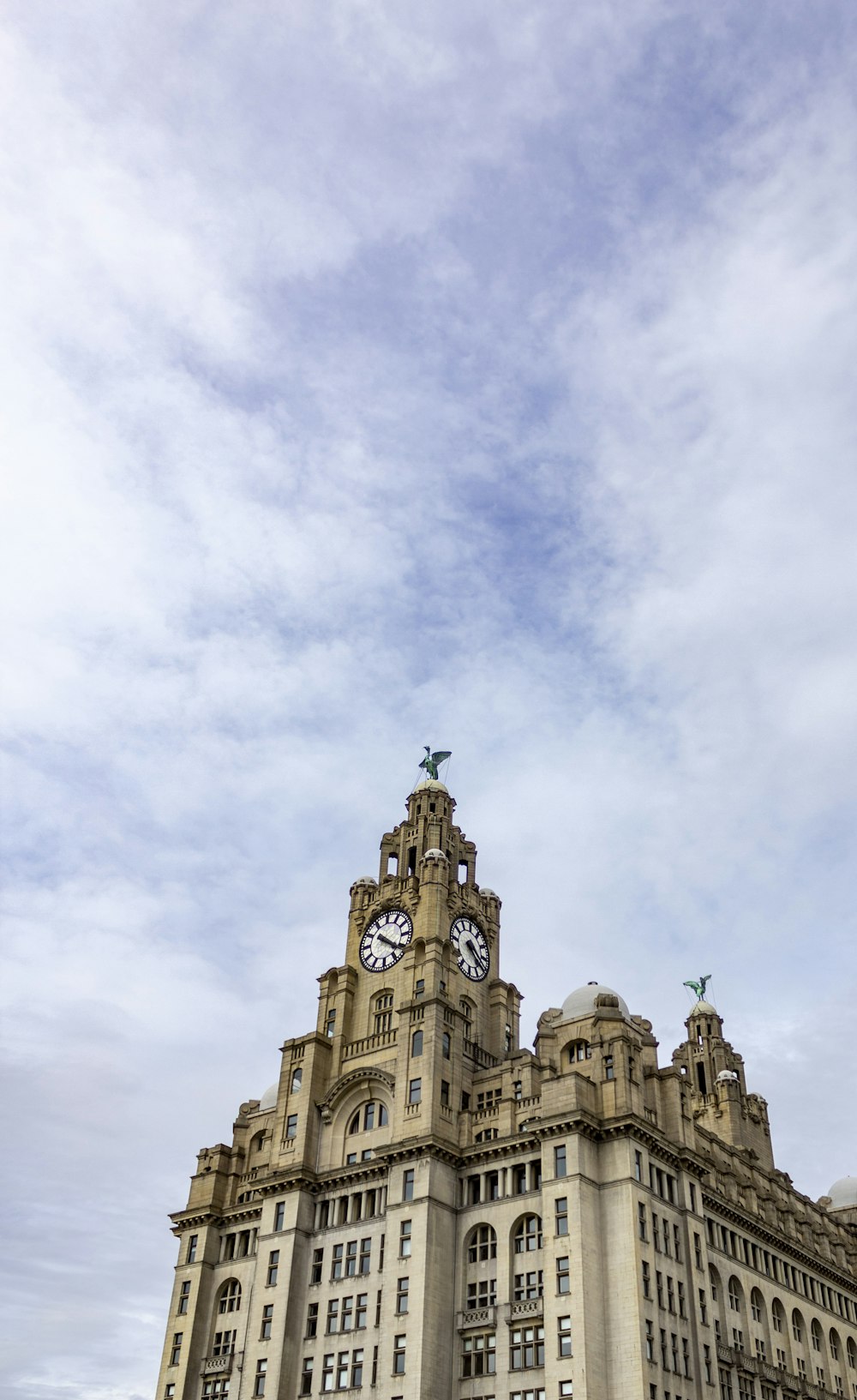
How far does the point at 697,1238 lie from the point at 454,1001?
982 inches

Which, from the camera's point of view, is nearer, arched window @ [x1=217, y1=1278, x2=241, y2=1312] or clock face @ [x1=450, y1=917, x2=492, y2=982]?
arched window @ [x1=217, y1=1278, x2=241, y2=1312]

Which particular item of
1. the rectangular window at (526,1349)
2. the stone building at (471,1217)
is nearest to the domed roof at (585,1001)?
the stone building at (471,1217)

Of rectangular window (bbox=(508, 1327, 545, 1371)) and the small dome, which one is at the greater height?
the small dome

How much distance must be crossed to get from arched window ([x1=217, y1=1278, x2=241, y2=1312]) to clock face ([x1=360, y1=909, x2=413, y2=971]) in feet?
84.3

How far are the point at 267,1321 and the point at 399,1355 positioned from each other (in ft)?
42.1

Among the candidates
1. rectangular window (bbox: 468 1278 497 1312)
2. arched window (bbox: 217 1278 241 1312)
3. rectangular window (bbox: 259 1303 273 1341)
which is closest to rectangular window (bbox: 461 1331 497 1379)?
rectangular window (bbox: 468 1278 497 1312)

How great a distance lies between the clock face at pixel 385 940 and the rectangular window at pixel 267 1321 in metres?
26.2

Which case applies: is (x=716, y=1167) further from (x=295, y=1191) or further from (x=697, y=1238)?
(x=295, y=1191)

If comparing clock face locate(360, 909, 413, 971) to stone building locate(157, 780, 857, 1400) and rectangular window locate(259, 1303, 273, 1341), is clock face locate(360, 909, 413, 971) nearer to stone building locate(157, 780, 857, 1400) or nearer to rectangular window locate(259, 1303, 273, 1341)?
stone building locate(157, 780, 857, 1400)

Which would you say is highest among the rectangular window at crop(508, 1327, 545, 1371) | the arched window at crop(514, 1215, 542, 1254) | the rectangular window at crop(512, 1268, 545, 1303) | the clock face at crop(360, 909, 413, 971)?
the clock face at crop(360, 909, 413, 971)

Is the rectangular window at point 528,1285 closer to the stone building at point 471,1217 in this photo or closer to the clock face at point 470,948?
the stone building at point 471,1217

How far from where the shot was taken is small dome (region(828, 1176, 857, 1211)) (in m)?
129

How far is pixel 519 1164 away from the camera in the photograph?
8900 centimetres

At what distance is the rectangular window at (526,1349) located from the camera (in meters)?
80.9
